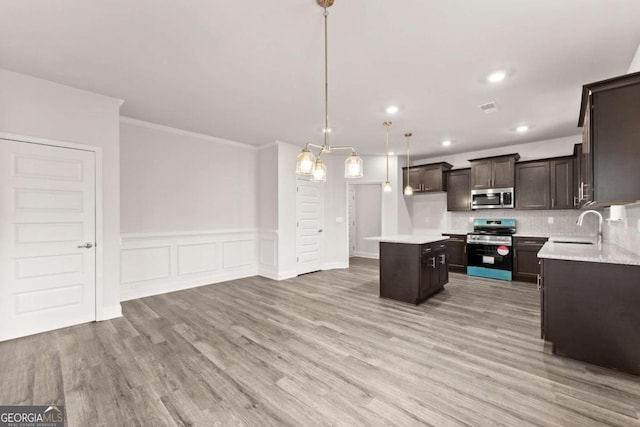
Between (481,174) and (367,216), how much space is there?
374 centimetres

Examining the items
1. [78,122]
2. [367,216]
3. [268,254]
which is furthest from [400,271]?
[367,216]

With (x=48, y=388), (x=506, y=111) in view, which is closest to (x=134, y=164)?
(x=48, y=388)

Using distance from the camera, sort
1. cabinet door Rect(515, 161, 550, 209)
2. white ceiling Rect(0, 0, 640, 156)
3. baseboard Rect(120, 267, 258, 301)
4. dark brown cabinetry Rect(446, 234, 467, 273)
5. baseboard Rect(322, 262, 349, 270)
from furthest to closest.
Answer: baseboard Rect(322, 262, 349, 270)
dark brown cabinetry Rect(446, 234, 467, 273)
cabinet door Rect(515, 161, 550, 209)
baseboard Rect(120, 267, 258, 301)
white ceiling Rect(0, 0, 640, 156)

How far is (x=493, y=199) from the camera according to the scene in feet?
18.8

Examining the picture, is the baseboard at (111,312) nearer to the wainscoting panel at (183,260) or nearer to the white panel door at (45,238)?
the white panel door at (45,238)

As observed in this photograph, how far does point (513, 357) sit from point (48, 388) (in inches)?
153

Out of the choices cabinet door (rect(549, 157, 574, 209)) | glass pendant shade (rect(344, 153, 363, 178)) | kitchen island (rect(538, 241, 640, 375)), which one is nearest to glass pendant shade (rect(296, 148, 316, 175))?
glass pendant shade (rect(344, 153, 363, 178))

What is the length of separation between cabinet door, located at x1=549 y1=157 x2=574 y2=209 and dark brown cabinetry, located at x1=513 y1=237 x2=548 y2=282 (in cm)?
75

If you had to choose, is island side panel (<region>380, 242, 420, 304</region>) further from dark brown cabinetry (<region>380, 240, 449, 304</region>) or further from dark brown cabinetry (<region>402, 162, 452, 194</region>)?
dark brown cabinetry (<region>402, 162, 452, 194</region>)

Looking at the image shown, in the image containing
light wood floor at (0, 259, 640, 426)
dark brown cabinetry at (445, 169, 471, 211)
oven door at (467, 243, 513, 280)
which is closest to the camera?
light wood floor at (0, 259, 640, 426)

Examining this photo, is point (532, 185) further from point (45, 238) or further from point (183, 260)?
point (45, 238)

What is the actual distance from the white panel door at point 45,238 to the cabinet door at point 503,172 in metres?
6.82

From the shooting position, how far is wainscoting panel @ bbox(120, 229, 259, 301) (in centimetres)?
435

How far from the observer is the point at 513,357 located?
255 centimetres
